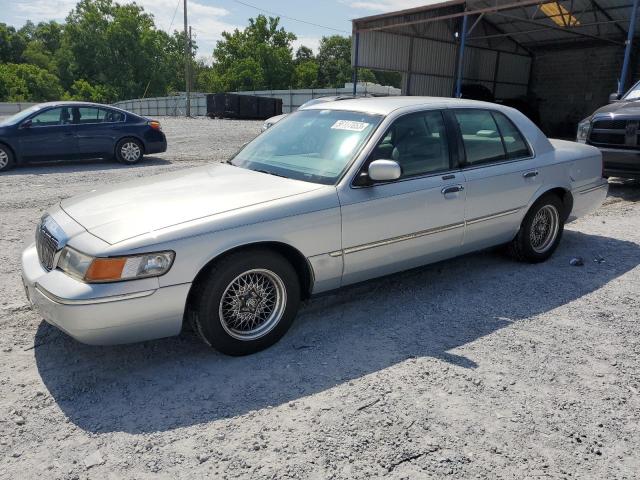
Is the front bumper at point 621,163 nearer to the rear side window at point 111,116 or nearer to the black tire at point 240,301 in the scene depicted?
the black tire at point 240,301

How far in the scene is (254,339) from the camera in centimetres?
341

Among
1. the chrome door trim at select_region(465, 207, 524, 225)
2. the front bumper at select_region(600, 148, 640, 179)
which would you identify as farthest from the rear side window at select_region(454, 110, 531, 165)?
the front bumper at select_region(600, 148, 640, 179)

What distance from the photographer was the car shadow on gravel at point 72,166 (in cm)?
1079

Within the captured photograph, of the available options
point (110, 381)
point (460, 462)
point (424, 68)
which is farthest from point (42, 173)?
point (424, 68)

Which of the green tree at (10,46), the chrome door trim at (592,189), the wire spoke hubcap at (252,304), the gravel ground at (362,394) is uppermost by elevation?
the green tree at (10,46)

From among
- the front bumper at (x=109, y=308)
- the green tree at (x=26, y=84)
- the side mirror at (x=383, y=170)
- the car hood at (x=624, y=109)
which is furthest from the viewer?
the green tree at (x=26, y=84)

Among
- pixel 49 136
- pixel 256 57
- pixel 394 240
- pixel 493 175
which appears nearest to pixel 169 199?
pixel 394 240

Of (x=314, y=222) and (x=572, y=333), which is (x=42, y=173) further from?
(x=572, y=333)

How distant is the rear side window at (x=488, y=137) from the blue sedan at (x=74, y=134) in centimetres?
943

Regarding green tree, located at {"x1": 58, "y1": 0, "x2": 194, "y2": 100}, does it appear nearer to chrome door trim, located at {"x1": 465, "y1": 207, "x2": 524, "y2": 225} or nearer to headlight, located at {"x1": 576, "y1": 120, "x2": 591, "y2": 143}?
headlight, located at {"x1": 576, "y1": 120, "x2": 591, "y2": 143}

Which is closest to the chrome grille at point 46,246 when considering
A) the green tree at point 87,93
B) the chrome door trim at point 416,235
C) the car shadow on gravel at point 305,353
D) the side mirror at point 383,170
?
the car shadow on gravel at point 305,353

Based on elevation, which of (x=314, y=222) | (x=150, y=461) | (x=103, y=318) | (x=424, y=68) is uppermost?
(x=424, y=68)

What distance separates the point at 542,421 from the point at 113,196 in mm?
3080

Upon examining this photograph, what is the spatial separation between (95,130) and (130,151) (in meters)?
0.86
